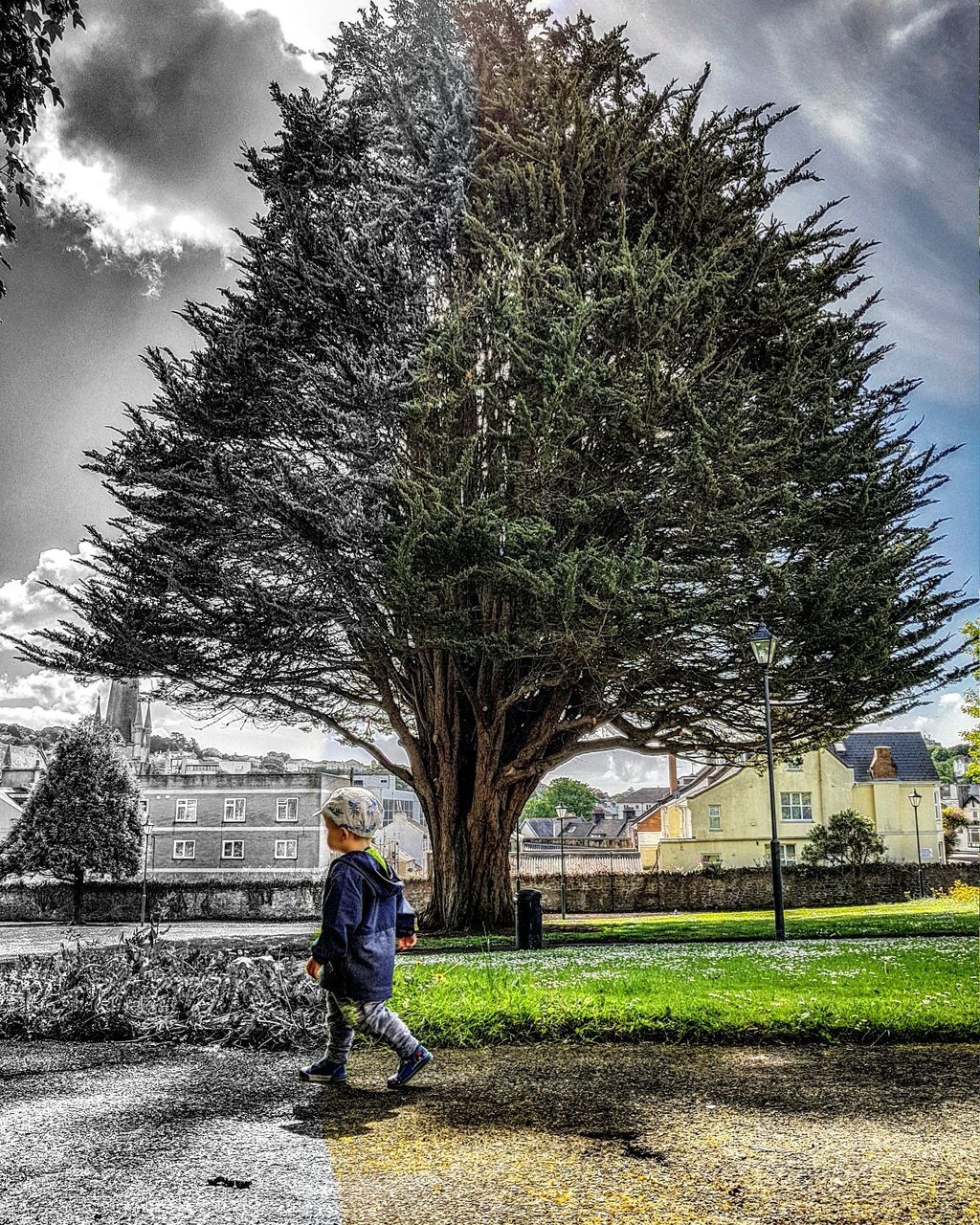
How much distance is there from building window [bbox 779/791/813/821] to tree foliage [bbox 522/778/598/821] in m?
62.0

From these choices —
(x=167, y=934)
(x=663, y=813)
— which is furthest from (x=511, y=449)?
(x=663, y=813)

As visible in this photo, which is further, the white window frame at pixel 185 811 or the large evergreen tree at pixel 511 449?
the white window frame at pixel 185 811

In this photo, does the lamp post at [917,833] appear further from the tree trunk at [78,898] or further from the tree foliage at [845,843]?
the tree trunk at [78,898]

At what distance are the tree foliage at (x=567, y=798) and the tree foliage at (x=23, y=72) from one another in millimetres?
103567

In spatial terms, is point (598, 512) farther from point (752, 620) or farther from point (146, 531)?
point (146, 531)

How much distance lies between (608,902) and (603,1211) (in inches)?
1371

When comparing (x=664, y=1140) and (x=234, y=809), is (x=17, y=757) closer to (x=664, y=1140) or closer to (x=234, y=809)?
(x=234, y=809)

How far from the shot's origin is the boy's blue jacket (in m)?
4.79

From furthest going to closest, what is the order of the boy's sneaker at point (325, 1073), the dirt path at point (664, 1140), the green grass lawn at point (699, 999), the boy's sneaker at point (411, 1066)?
the green grass lawn at point (699, 999), the boy's sneaker at point (325, 1073), the boy's sneaker at point (411, 1066), the dirt path at point (664, 1140)

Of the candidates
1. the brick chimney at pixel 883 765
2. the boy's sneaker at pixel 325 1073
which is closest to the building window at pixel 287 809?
the brick chimney at pixel 883 765


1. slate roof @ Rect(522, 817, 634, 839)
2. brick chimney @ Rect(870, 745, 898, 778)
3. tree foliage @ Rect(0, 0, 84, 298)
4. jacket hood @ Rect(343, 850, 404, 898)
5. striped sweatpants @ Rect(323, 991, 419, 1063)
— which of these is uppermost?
tree foliage @ Rect(0, 0, 84, 298)

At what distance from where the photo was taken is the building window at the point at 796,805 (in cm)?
4497

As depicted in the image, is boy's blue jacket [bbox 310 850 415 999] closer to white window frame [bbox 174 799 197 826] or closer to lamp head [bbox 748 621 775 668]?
lamp head [bbox 748 621 775 668]

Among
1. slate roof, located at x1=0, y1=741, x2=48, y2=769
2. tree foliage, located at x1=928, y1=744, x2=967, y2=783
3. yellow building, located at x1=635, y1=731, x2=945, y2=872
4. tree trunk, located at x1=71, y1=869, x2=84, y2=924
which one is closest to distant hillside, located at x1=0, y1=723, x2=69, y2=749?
tree trunk, located at x1=71, y1=869, x2=84, y2=924
